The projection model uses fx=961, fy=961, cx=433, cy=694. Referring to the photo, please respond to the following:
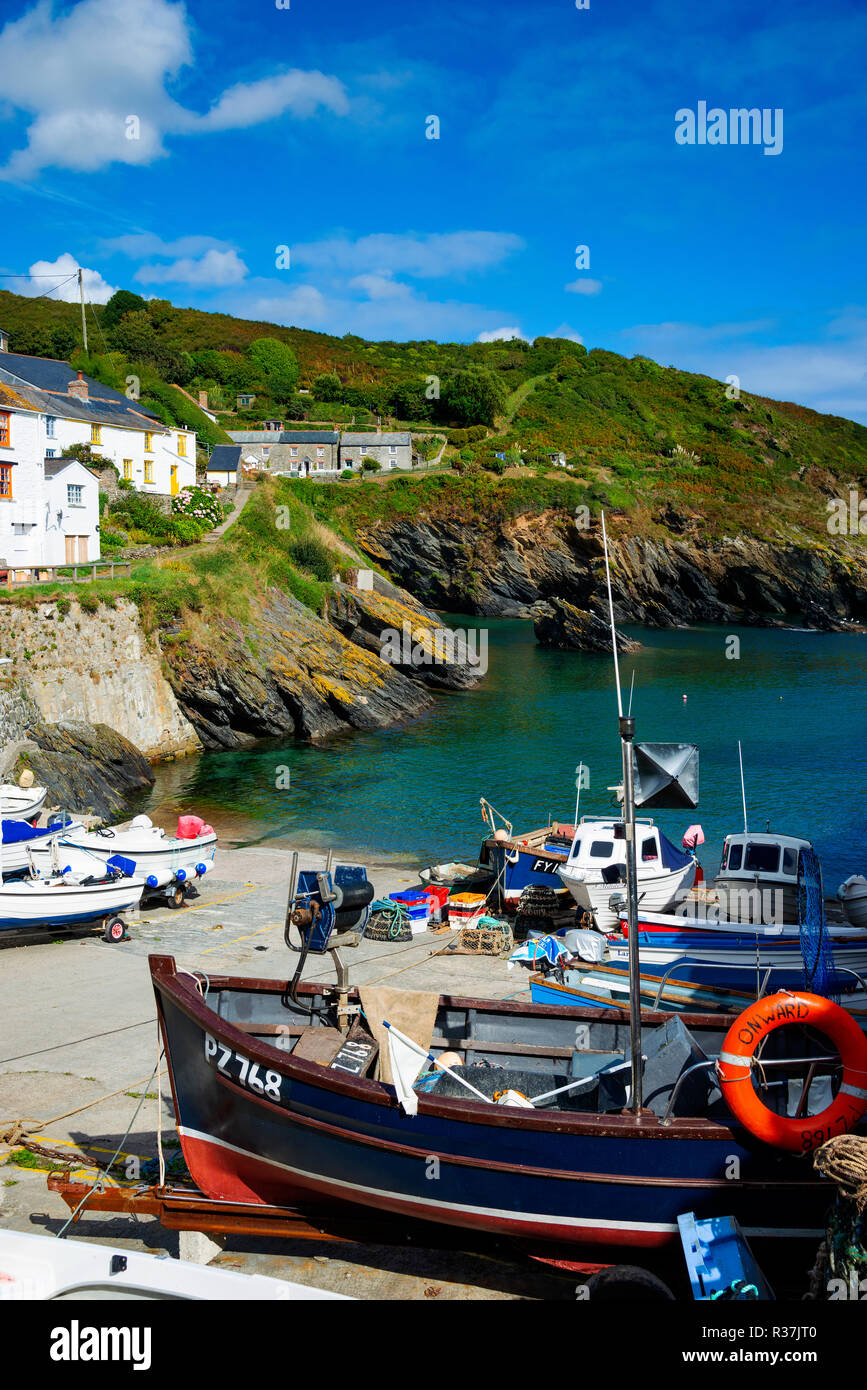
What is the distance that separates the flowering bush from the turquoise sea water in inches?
596

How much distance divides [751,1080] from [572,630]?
64.0m

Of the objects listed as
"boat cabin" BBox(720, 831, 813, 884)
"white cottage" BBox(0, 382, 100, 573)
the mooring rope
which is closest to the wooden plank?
the mooring rope

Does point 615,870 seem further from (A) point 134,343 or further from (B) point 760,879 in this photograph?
(A) point 134,343

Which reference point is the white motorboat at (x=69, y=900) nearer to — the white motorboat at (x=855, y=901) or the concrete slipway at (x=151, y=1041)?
the concrete slipway at (x=151, y=1041)

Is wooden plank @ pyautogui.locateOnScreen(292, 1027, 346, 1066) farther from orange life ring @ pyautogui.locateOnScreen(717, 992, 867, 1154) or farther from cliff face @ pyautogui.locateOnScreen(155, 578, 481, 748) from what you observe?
cliff face @ pyautogui.locateOnScreen(155, 578, 481, 748)

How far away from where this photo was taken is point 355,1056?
8547mm

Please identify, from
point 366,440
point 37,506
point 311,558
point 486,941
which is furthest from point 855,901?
point 366,440

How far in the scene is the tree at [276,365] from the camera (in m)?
105

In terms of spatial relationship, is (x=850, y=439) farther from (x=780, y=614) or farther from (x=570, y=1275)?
(x=570, y=1275)

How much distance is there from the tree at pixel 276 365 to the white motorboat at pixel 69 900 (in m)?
94.3

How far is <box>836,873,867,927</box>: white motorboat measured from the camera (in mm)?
18500

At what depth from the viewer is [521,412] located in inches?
4338
